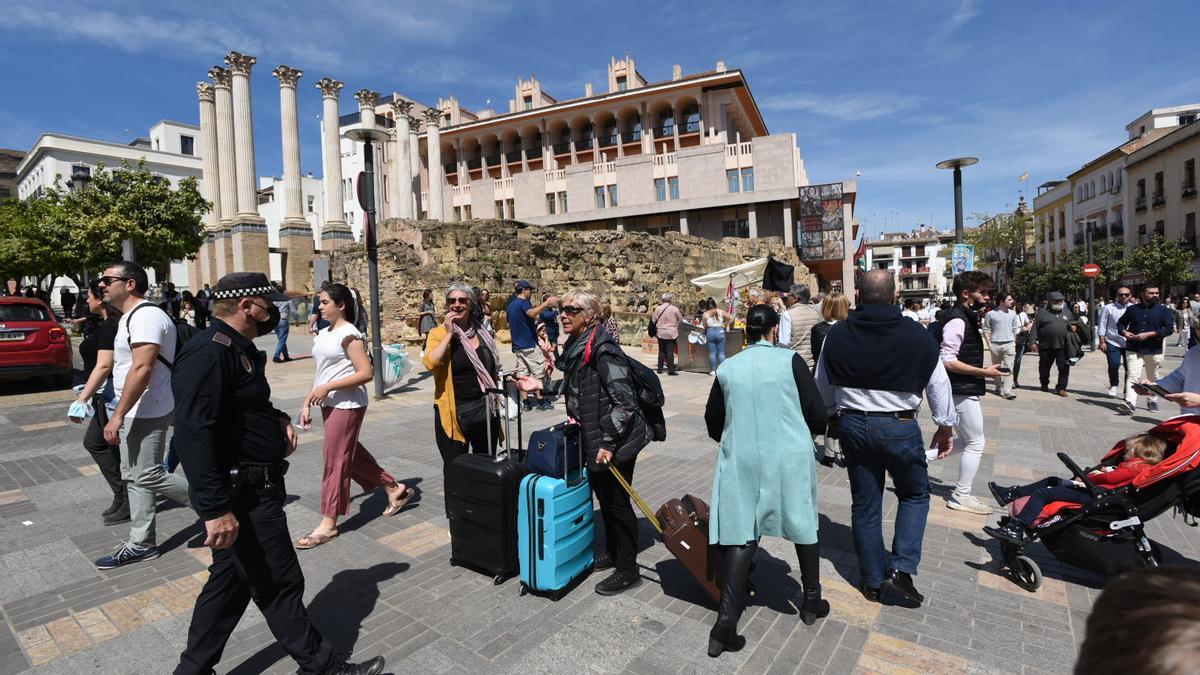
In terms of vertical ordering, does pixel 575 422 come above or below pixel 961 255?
below

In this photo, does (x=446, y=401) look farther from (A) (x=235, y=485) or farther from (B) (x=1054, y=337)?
(B) (x=1054, y=337)

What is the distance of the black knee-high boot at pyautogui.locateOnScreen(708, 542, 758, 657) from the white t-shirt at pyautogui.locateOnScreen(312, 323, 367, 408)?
2.97 meters

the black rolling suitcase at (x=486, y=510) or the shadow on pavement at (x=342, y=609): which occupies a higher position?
the black rolling suitcase at (x=486, y=510)

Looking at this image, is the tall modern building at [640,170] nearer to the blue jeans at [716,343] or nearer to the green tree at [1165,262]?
the green tree at [1165,262]

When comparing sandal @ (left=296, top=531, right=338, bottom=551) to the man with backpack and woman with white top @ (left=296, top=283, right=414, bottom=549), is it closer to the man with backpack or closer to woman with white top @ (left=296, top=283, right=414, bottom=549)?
woman with white top @ (left=296, top=283, right=414, bottom=549)

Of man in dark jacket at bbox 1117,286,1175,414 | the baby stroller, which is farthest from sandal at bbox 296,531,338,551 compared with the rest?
man in dark jacket at bbox 1117,286,1175,414

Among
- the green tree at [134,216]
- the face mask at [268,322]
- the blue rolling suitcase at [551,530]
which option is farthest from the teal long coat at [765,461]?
the green tree at [134,216]

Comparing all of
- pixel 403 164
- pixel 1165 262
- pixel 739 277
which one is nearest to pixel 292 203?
pixel 403 164

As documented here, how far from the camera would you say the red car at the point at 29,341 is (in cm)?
1056

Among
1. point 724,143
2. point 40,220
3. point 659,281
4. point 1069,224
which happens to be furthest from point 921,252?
point 40,220

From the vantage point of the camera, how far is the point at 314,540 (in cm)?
452

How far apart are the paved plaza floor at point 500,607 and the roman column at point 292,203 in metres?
31.9

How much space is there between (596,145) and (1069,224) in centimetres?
4309

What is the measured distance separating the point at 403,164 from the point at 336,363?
140ft
